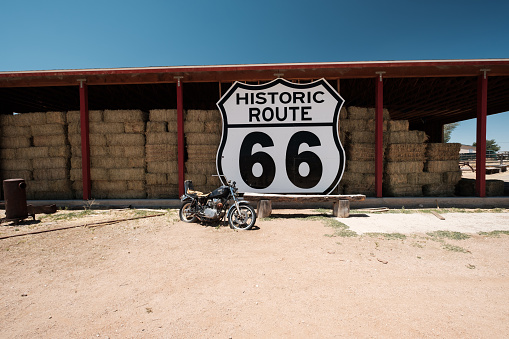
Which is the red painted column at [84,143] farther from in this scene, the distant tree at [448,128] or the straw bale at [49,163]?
the distant tree at [448,128]

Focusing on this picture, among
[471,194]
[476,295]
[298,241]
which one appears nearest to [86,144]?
[298,241]

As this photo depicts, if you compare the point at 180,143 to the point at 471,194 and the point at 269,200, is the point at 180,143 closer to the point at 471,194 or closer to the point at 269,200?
the point at 269,200

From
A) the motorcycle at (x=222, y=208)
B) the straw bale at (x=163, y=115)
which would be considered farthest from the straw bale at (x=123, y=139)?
the motorcycle at (x=222, y=208)

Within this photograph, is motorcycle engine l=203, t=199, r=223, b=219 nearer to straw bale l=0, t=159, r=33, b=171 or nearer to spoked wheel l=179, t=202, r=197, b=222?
spoked wheel l=179, t=202, r=197, b=222

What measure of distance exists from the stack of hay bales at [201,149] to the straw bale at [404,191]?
5.28m

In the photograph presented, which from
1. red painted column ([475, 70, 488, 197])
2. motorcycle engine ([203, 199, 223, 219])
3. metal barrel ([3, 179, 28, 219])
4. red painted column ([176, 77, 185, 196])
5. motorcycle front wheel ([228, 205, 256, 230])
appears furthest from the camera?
red painted column ([176, 77, 185, 196])

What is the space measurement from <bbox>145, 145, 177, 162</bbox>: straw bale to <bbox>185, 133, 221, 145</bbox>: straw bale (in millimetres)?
557

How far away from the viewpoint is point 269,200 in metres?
6.09

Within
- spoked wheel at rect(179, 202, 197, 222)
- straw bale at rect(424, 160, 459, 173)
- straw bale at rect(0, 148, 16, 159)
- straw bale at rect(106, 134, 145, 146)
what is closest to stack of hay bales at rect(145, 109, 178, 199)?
straw bale at rect(106, 134, 145, 146)

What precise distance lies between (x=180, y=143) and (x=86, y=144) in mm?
2900

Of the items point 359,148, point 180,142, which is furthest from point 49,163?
point 359,148

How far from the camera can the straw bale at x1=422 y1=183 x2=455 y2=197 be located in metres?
7.64

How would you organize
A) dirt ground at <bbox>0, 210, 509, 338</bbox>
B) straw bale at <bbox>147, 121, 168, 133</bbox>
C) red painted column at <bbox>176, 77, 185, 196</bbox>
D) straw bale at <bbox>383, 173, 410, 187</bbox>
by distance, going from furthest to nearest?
straw bale at <bbox>147, 121, 168, 133</bbox> → straw bale at <bbox>383, 173, 410, 187</bbox> → red painted column at <bbox>176, 77, 185, 196</bbox> → dirt ground at <bbox>0, 210, 509, 338</bbox>

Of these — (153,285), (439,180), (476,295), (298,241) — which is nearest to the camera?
(476,295)
